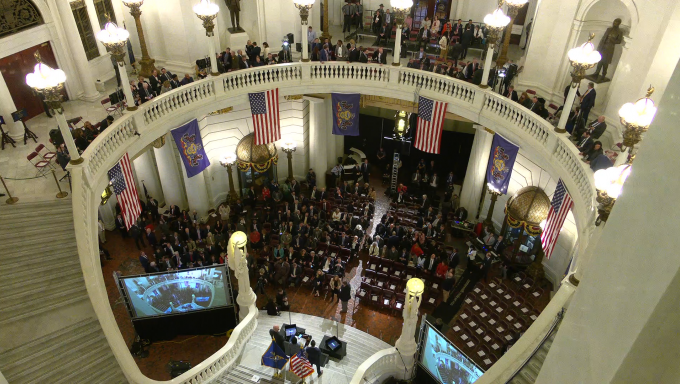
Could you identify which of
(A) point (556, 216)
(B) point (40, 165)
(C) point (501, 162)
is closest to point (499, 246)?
(C) point (501, 162)

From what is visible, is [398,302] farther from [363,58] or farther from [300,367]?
[363,58]

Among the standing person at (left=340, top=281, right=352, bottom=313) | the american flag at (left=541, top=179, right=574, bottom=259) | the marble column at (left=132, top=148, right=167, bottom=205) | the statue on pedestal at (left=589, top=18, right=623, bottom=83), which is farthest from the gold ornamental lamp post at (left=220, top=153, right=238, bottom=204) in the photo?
the statue on pedestal at (left=589, top=18, right=623, bottom=83)

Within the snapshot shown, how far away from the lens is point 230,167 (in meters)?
20.4

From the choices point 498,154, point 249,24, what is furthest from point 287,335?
point 249,24

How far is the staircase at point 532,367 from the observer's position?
902cm

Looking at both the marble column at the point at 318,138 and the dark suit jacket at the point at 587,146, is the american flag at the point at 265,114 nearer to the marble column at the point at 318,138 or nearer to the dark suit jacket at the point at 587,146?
the marble column at the point at 318,138

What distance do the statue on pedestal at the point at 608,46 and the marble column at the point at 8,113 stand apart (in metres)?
18.1

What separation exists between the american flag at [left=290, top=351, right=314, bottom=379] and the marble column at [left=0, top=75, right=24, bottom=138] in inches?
418

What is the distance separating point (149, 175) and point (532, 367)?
52.5ft

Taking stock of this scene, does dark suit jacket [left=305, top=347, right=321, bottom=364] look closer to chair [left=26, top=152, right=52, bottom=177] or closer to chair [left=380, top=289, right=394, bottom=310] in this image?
chair [left=380, top=289, right=394, bottom=310]

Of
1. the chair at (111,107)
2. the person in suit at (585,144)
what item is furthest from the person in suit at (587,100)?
the chair at (111,107)

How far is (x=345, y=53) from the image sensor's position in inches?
706

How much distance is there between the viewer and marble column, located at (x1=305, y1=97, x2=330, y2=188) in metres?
20.8

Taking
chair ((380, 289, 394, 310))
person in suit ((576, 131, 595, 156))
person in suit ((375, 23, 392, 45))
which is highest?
person in suit ((375, 23, 392, 45))
